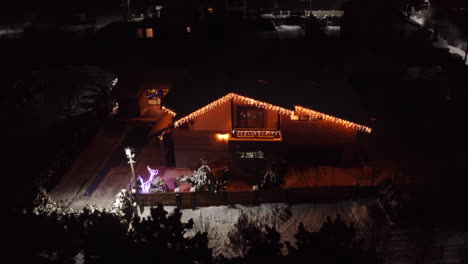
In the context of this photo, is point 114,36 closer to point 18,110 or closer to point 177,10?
point 177,10

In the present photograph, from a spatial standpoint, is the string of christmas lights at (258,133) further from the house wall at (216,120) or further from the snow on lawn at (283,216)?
the snow on lawn at (283,216)

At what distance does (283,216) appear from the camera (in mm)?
16906

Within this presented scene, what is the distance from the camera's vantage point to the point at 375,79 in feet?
108

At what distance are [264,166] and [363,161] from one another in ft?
18.3

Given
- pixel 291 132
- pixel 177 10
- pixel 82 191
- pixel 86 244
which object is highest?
pixel 177 10

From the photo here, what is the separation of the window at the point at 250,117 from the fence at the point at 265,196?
4.17 metres

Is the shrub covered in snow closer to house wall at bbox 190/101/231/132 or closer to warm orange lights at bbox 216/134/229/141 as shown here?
warm orange lights at bbox 216/134/229/141

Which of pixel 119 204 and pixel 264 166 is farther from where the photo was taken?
pixel 264 166

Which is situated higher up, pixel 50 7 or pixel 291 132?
pixel 50 7

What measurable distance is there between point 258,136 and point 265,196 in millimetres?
3542

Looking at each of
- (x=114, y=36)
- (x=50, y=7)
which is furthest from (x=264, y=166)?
(x=50, y=7)

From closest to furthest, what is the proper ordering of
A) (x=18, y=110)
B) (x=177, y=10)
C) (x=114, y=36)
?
(x=18, y=110) → (x=177, y=10) → (x=114, y=36)

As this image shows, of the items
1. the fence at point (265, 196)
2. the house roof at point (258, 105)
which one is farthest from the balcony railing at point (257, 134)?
the fence at point (265, 196)

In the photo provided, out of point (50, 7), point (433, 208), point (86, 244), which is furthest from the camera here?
point (50, 7)
